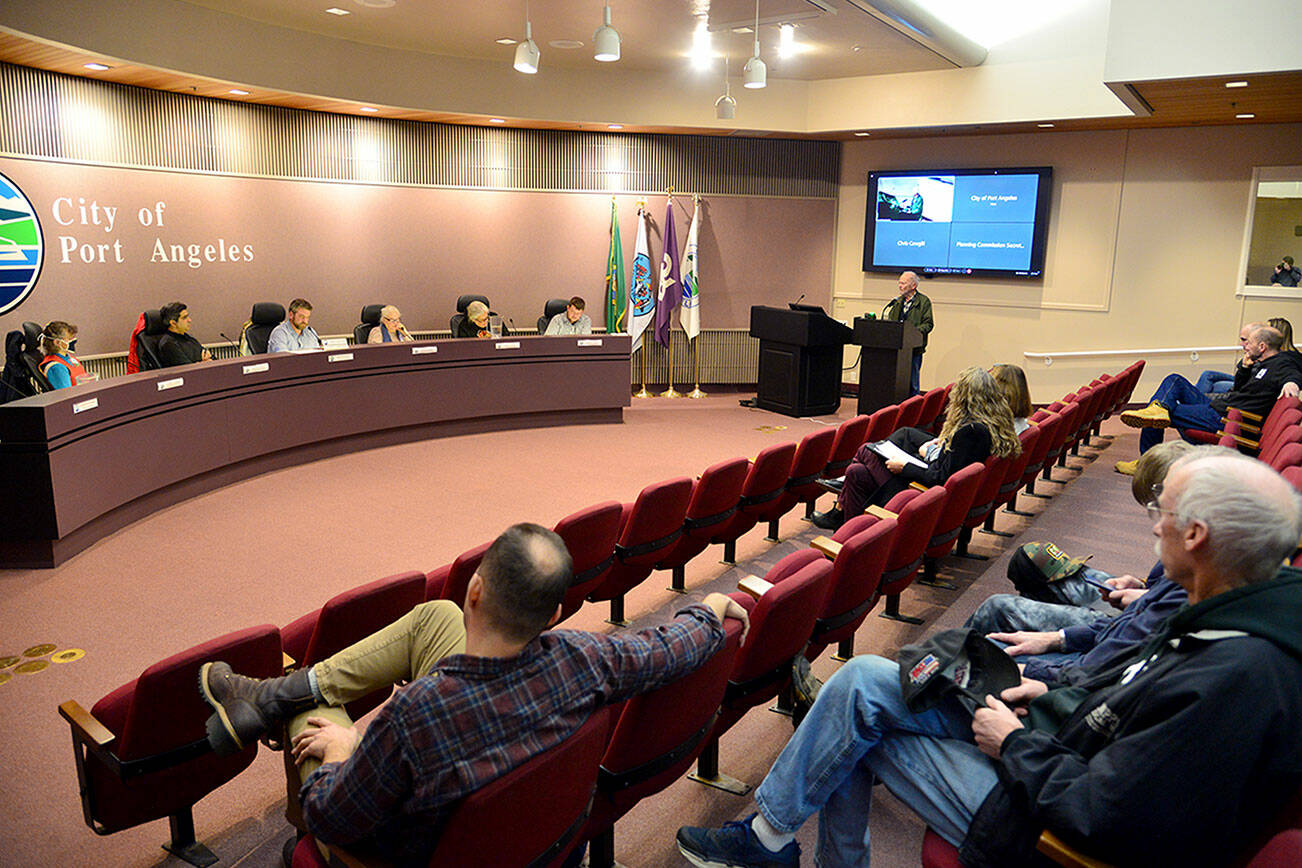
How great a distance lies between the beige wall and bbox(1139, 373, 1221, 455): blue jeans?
9.31 ft

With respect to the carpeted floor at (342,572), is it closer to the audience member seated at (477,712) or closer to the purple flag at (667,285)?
the audience member seated at (477,712)

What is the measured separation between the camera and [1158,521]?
1.88 m

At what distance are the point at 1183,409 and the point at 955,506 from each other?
3.83 metres

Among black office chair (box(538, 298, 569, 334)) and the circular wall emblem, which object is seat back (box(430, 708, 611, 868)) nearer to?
the circular wall emblem

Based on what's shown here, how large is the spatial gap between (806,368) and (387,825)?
8675mm

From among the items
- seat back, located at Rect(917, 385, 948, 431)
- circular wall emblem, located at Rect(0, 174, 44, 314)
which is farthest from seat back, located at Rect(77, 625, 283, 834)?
circular wall emblem, located at Rect(0, 174, 44, 314)

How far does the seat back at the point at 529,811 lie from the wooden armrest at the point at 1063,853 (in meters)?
0.89

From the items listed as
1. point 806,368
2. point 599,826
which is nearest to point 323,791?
point 599,826

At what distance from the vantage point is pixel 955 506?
420 centimetres

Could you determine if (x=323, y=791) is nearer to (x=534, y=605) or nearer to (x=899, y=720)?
(x=534, y=605)

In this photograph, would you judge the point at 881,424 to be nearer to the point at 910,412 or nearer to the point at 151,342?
the point at 910,412

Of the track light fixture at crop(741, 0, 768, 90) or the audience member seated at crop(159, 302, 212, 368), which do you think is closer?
the audience member seated at crop(159, 302, 212, 368)

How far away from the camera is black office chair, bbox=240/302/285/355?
7.91 m

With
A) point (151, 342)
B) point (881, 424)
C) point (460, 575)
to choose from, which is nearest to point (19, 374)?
point (151, 342)
